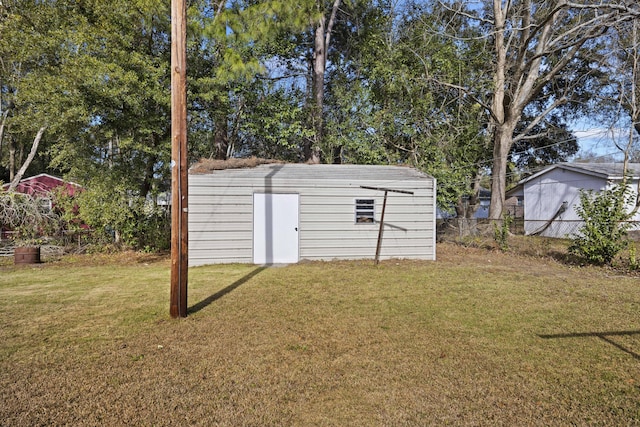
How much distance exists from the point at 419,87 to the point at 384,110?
177cm

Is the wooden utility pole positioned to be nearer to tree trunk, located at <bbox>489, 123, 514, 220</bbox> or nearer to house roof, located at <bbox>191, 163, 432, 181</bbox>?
house roof, located at <bbox>191, 163, 432, 181</bbox>

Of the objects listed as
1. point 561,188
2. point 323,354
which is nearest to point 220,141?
point 323,354

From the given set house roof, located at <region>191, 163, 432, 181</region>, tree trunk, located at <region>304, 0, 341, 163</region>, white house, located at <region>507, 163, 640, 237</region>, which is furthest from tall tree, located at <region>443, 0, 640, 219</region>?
house roof, located at <region>191, 163, 432, 181</region>

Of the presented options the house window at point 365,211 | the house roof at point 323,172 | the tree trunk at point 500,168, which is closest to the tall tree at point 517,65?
the tree trunk at point 500,168

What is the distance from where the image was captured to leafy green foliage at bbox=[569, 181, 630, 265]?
860cm

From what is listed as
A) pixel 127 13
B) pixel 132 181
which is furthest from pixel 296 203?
pixel 127 13

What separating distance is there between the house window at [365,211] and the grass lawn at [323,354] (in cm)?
316

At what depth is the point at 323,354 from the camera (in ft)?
12.2

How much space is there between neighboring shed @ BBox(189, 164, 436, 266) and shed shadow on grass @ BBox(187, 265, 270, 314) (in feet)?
4.04

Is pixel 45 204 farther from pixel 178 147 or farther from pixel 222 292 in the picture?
pixel 178 147

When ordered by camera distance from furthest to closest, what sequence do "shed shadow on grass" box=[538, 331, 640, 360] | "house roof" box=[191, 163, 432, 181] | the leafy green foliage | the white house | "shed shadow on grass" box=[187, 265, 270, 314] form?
1. the white house
2. "house roof" box=[191, 163, 432, 181]
3. the leafy green foliage
4. "shed shadow on grass" box=[187, 265, 270, 314]
5. "shed shadow on grass" box=[538, 331, 640, 360]

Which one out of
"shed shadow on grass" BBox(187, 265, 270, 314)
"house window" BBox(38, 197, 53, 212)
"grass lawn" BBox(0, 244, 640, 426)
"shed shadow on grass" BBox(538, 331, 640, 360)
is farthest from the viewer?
"house window" BBox(38, 197, 53, 212)

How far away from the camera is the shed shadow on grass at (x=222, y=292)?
5.35 metres

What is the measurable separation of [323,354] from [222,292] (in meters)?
3.15
